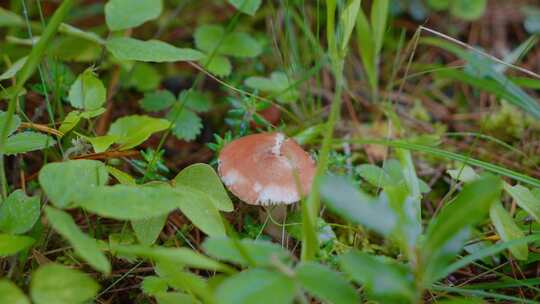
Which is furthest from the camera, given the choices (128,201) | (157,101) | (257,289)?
(157,101)

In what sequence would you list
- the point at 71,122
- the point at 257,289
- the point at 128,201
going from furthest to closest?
the point at 71,122, the point at 128,201, the point at 257,289

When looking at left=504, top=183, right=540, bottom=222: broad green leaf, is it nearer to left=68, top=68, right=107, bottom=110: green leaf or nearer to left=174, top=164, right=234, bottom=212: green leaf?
left=174, top=164, right=234, bottom=212: green leaf

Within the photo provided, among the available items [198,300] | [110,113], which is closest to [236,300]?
[198,300]

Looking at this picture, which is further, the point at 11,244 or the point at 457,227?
the point at 11,244

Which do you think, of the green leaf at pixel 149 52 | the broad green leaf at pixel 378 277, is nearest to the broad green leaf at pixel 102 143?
the green leaf at pixel 149 52

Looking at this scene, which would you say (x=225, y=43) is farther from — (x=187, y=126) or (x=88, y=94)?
(x=88, y=94)

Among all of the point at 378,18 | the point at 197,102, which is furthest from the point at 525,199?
the point at 197,102

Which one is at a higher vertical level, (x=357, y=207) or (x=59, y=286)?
(x=357, y=207)
